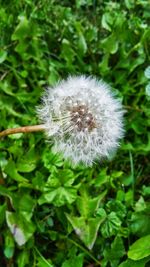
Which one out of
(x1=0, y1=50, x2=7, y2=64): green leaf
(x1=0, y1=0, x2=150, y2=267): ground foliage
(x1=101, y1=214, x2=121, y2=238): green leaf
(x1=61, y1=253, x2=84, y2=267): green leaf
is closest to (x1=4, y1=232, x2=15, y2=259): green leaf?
(x1=0, y1=0, x2=150, y2=267): ground foliage

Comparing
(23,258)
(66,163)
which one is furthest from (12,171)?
(23,258)

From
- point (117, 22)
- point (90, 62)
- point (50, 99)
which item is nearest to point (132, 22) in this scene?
point (117, 22)

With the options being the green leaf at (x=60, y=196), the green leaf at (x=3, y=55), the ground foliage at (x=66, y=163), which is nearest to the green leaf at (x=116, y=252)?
the ground foliage at (x=66, y=163)

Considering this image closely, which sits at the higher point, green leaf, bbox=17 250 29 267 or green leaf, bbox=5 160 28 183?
green leaf, bbox=5 160 28 183

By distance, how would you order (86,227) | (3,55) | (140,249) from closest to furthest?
(140,249), (86,227), (3,55)

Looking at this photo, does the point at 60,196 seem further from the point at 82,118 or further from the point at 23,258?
the point at 82,118

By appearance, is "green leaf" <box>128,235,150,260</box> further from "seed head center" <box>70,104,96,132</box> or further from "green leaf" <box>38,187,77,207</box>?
"seed head center" <box>70,104,96,132</box>

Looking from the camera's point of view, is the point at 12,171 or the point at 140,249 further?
the point at 12,171
